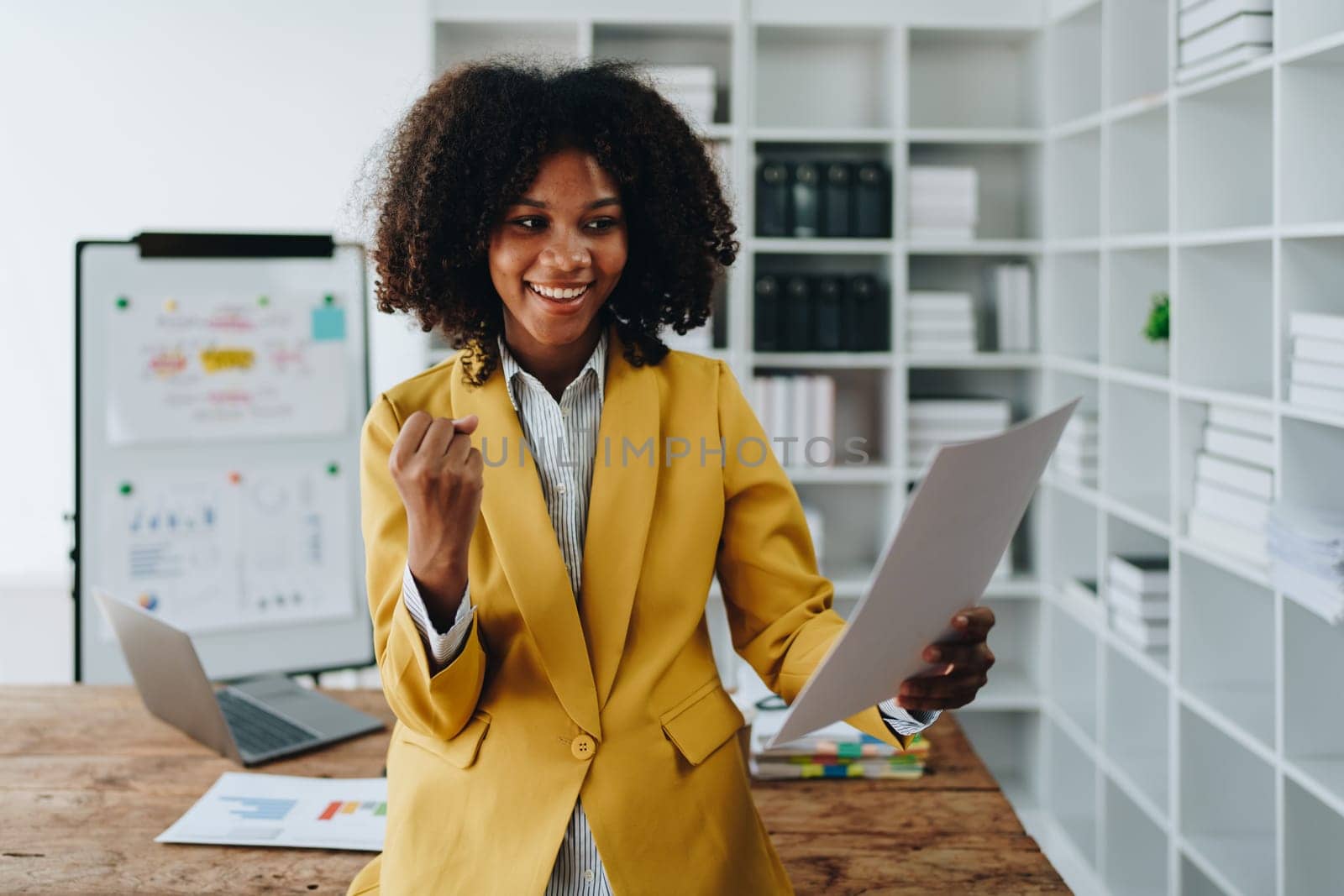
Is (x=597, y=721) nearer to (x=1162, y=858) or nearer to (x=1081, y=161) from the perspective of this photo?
(x=1162, y=858)

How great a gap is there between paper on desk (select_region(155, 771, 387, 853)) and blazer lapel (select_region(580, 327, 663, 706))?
49 cm

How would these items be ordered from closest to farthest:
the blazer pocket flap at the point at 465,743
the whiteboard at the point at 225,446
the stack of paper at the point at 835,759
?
the blazer pocket flap at the point at 465,743
the stack of paper at the point at 835,759
the whiteboard at the point at 225,446

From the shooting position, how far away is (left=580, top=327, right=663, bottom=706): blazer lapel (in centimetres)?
125

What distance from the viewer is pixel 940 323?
141 inches

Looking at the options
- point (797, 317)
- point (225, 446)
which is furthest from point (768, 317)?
point (225, 446)

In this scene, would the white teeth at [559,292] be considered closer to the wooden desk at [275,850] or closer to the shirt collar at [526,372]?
the shirt collar at [526,372]

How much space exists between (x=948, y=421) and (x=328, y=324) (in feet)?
6.19

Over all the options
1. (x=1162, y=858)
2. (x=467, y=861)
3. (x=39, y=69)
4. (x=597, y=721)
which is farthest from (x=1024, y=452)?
(x=39, y=69)

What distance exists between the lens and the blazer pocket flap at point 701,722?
126 centimetres

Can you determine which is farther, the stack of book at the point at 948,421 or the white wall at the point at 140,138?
the white wall at the point at 140,138

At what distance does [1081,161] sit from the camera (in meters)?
3.46

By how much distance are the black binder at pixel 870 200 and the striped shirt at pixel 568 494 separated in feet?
7.52

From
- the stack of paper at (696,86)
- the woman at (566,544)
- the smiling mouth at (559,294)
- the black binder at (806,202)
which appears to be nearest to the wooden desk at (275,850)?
the woman at (566,544)

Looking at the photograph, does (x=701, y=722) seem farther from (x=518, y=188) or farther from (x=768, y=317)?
(x=768, y=317)
